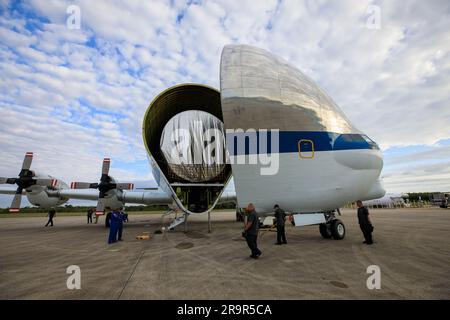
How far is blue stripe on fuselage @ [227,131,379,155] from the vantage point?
23.6 ft

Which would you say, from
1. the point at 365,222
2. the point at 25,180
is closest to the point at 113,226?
the point at 365,222

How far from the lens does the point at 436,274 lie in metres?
4.55

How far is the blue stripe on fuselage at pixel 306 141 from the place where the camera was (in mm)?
7191

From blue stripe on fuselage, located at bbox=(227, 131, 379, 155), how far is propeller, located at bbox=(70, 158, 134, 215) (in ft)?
38.5

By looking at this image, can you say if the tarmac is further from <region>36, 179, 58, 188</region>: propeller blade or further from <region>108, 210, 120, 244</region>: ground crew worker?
<region>36, 179, 58, 188</region>: propeller blade

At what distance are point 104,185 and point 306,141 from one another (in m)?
13.8

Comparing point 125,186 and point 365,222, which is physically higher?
point 125,186

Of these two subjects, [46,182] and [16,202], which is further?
[46,182]

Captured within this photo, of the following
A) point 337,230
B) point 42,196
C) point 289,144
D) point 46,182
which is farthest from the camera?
point 42,196

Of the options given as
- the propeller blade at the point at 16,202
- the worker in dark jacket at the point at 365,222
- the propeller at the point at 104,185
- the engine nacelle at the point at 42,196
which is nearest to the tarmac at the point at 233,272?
the worker in dark jacket at the point at 365,222

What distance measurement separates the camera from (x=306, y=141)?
7.51 metres

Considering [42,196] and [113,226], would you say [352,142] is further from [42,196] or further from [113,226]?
[42,196]

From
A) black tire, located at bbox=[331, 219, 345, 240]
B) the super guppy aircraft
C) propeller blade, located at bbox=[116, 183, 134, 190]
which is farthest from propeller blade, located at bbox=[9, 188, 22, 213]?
black tire, located at bbox=[331, 219, 345, 240]
